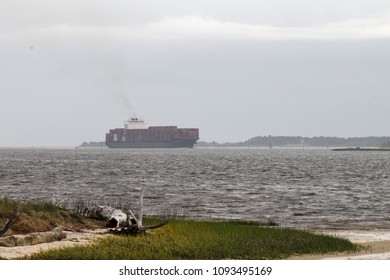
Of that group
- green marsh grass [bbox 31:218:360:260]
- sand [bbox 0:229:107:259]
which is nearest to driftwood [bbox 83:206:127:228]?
sand [bbox 0:229:107:259]

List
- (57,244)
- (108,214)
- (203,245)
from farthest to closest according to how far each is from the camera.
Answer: (108,214) < (203,245) < (57,244)

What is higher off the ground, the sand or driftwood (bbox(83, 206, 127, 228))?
driftwood (bbox(83, 206, 127, 228))

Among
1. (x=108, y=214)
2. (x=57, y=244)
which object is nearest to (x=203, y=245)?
(x=57, y=244)

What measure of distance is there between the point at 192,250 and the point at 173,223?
682 cm

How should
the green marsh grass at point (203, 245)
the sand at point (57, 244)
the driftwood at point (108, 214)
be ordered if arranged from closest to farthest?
the sand at point (57, 244)
the green marsh grass at point (203, 245)
the driftwood at point (108, 214)

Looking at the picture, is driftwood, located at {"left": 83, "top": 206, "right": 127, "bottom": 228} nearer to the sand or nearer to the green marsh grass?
the sand

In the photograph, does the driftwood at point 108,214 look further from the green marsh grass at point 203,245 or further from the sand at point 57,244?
the green marsh grass at point 203,245

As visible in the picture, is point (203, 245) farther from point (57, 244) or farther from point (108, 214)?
point (108, 214)

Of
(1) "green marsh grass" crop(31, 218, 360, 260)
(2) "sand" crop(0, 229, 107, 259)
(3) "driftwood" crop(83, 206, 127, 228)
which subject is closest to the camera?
(2) "sand" crop(0, 229, 107, 259)

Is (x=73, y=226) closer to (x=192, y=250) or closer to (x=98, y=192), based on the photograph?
(x=192, y=250)

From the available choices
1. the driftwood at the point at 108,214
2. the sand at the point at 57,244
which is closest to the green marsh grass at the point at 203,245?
the sand at the point at 57,244

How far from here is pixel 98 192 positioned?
5769 cm
